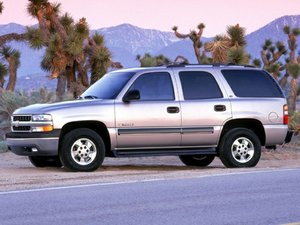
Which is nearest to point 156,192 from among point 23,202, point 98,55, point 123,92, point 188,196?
point 188,196

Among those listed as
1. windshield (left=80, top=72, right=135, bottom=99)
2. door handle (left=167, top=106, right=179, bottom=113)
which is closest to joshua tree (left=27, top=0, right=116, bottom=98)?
windshield (left=80, top=72, right=135, bottom=99)

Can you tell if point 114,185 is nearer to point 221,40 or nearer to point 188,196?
point 188,196

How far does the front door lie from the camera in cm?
1530

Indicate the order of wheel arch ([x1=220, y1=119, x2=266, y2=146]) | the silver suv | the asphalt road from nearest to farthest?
the asphalt road → the silver suv → wheel arch ([x1=220, y1=119, x2=266, y2=146])

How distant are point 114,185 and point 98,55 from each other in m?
22.2

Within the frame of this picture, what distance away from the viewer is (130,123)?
50.2ft

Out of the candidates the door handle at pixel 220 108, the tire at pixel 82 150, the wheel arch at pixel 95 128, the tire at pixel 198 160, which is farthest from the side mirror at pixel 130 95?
the tire at pixel 198 160

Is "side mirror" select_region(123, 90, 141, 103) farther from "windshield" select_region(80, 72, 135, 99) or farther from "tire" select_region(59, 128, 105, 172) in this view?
"tire" select_region(59, 128, 105, 172)

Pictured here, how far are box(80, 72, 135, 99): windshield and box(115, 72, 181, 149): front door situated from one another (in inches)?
8.9

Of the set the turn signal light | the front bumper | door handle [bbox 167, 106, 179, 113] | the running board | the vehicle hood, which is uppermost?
the vehicle hood

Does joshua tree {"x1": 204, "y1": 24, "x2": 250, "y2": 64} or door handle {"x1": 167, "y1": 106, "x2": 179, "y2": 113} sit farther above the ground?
joshua tree {"x1": 204, "y1": 24, "x2": 250, "y2": 64}

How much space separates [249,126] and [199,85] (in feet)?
4.24

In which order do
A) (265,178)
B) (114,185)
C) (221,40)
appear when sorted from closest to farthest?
(114,185), (265,178), (221,40)

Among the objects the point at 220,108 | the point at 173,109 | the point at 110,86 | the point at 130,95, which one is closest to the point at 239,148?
the point at 220,108
